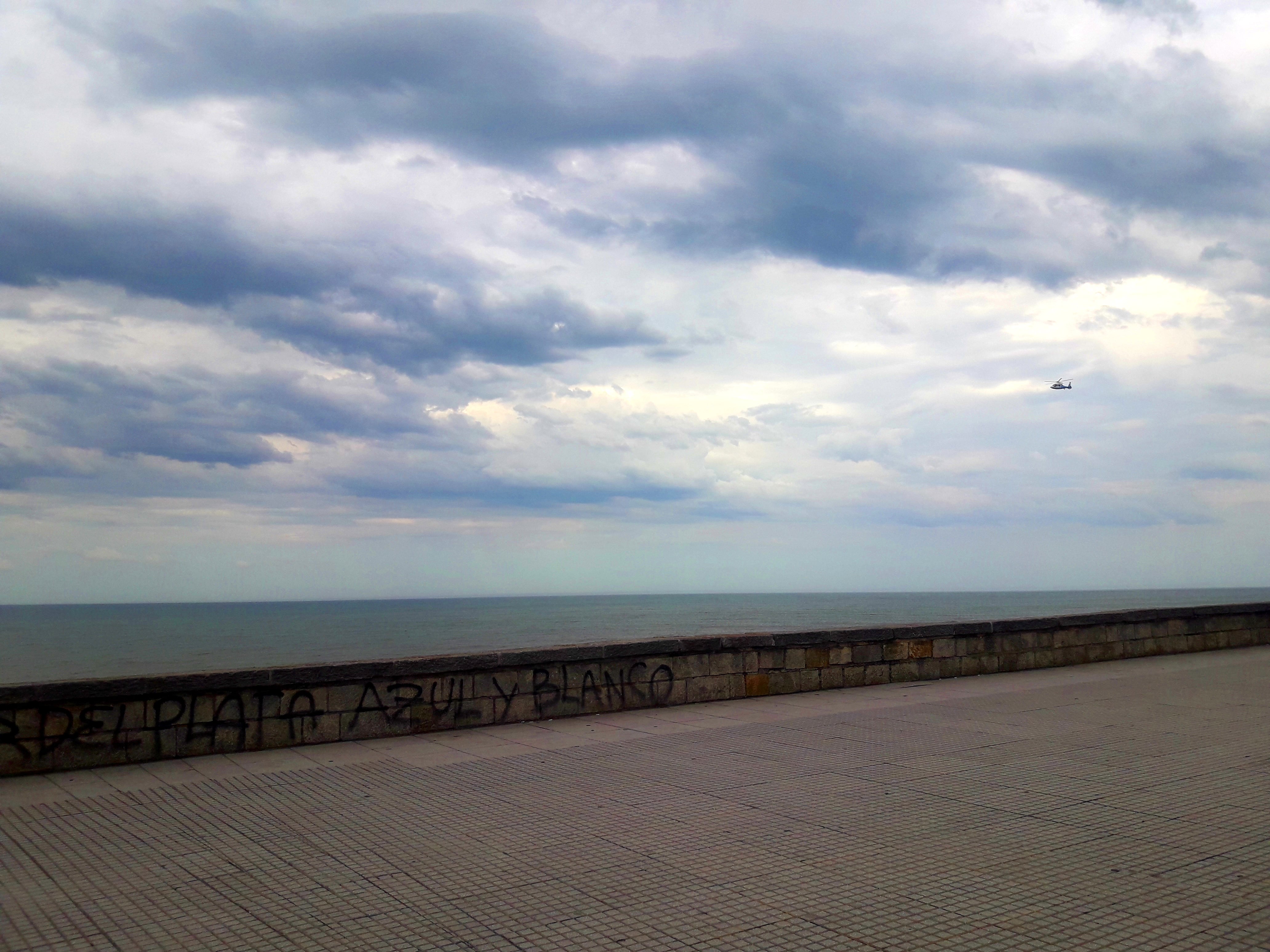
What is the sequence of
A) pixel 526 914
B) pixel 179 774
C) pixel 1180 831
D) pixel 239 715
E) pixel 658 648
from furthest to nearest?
pixel 658 648, pixel 239 715, pixel 179 774, pixel 1180 831, pixel 526 914

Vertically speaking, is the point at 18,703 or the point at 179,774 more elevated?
the point at 18,703

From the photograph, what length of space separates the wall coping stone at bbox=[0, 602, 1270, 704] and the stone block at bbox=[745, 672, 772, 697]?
301 millimetres

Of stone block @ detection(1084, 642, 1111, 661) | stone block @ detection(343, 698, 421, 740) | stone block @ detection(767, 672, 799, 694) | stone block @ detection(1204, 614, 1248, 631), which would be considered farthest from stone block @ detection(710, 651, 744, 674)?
stone block @ detection(1204, 614, 1248, 631)

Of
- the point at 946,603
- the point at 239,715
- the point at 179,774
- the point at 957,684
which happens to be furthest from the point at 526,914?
the point at 946,603

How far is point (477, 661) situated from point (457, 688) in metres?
0.27

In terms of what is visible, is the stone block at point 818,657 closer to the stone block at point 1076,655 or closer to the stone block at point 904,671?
the stone block at point 904,671

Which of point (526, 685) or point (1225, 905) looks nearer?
point (1225, 905)

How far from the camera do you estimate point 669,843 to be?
468 cm

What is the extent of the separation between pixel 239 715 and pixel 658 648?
Answer: 3826 millimetres

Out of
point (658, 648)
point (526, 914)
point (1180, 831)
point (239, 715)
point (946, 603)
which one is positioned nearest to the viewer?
point (526, 914)

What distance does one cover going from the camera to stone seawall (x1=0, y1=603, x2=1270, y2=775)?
658 cm

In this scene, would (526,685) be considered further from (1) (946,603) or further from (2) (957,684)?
(1) (946,603)

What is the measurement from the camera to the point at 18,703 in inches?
252

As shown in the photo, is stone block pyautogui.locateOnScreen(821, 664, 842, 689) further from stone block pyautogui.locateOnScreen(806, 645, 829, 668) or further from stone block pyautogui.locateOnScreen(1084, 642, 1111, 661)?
stone block pyautogui.locateOnScreen(1084, 642, 1111, 661)
